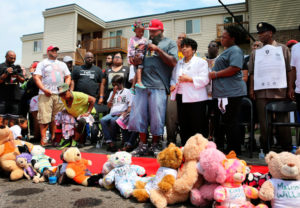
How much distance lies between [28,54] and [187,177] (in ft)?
79.1

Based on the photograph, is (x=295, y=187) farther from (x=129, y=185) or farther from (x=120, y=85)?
(x=120, y=85)

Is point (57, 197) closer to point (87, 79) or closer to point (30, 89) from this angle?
point (87, 79)

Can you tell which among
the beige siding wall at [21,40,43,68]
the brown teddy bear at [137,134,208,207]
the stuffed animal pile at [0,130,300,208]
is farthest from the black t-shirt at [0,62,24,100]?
the beige siding wall at [21,40,43,68]

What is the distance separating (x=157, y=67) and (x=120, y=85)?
56.9 inches

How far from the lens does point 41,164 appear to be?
2734 mm

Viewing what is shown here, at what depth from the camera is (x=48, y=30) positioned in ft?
60.1

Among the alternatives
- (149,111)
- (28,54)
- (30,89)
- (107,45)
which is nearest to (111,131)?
(149,111)

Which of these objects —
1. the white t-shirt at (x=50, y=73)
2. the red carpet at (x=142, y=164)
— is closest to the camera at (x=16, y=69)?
the white t-shirt at (x=50, y=73)

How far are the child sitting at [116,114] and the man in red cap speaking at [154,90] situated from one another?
761 mm

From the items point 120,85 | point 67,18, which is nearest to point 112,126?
point 120,85

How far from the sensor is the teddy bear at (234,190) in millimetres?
1696

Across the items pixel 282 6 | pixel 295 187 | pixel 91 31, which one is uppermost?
pixel 91 31

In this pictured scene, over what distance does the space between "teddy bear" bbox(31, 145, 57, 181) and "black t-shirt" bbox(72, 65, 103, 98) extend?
2.80m

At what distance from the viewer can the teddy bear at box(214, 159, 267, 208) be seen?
66.8 inches
